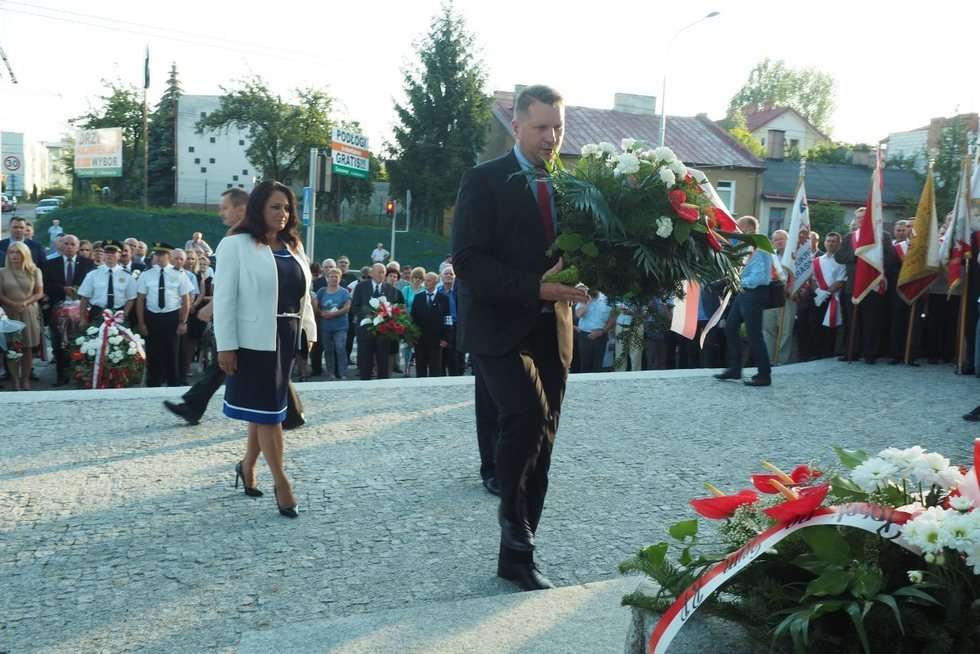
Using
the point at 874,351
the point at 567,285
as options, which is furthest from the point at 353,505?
the point at 874,351

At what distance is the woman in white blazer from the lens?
5.27m

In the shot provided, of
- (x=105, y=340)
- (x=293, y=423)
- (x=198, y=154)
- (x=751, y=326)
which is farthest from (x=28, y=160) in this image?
(x=293, y=423)

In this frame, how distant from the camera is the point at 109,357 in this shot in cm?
1123

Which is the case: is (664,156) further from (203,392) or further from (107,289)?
(107,289)

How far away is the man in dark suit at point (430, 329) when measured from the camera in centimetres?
1401

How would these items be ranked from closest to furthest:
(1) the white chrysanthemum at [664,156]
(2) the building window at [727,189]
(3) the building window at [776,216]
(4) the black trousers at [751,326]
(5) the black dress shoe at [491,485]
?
(1) the white chrysanthemum at [664,156], (5) the black dress shoe at [491,485], (4) the black trousers at [751,326], (2) the building window at [727,189], (3) the building window at [776,216]

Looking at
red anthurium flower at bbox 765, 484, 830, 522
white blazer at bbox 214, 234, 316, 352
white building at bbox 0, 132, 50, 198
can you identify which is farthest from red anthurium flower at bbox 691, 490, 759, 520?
white building at bbox 0, 132, 50, 198

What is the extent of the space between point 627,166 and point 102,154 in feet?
169

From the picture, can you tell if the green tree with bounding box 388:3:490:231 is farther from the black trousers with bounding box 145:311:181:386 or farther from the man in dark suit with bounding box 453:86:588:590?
the man in dark suit with bounding box 453:86:588:590

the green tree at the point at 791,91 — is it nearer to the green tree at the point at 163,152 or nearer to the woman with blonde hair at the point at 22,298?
the green tree at the point at 163,152

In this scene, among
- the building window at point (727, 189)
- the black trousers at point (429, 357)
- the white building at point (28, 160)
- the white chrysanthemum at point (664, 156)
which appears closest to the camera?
the white chrysanthemum at point (664, 156)

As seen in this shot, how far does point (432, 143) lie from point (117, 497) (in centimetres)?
4817

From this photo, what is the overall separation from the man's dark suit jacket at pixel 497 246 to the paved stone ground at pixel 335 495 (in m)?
1.18

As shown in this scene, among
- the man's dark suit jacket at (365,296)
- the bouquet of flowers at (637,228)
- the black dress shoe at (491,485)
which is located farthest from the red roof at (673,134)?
the bouquet of flowers at (637,228)
